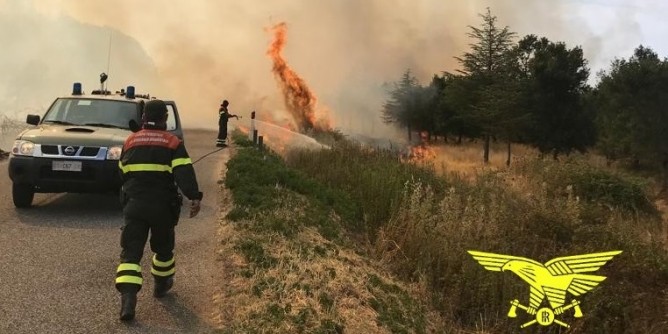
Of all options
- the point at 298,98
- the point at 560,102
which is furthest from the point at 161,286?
the point at 560,102

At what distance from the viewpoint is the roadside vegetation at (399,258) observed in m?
4.70

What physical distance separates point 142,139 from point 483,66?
1531 inches

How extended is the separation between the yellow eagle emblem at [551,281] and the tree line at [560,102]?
30375 mm

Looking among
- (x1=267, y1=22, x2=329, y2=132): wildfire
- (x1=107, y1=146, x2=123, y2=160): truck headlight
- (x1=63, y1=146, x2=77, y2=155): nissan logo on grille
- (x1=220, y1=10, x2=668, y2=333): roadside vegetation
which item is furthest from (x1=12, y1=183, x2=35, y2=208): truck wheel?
(x1=267, y1=22, x2=329, y2=132): wildfire

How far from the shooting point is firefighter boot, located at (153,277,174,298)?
15.7 ft

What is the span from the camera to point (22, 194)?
7.85 meters

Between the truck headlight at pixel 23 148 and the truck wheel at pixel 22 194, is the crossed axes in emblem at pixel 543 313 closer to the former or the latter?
the truck headlight at pixel 23 148

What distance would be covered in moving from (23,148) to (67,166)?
2.36 ft

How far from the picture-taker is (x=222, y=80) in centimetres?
4669

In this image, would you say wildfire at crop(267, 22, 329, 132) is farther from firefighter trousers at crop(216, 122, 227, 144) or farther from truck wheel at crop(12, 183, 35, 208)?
truck wheel at crop(12, 183, 35, 208)

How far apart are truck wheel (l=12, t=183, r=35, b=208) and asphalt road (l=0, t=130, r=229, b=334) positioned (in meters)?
0.14

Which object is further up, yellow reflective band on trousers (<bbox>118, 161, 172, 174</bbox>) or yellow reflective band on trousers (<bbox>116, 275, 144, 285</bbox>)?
yellow reflective band on trousers (<bbox>118, 161, 172, 174</bbox>)

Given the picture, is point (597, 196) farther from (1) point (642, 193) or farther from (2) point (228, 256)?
(2) point (228, 256)

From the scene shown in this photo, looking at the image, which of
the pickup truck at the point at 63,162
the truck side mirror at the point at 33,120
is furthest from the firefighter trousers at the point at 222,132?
the pickup truck at the point at 63,162
